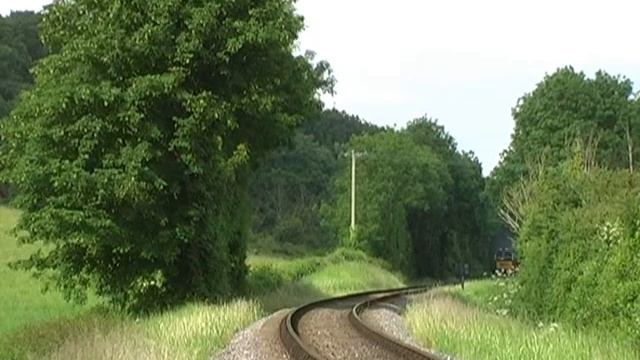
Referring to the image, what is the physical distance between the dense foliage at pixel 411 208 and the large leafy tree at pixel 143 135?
5384cm

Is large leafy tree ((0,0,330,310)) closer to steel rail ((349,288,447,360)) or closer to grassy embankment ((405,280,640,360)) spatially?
steel rail ((349,288,447,360))

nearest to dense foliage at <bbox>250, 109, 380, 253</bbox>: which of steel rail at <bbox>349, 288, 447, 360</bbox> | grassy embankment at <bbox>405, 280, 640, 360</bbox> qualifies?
steel rail at <bbox>349, 288, 447, 360</bbox>

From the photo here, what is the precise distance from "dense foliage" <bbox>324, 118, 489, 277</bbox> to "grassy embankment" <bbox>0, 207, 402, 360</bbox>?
45581 millimetres

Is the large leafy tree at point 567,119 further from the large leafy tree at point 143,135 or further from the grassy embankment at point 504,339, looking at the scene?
the grassy embankment at point 504,339

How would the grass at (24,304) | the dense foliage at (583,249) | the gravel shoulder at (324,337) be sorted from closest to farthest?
the gravel shoulder at (324,337) → the dense foliage at (583,249) → the grass at (24,304)

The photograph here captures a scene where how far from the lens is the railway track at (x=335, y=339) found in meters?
17.1

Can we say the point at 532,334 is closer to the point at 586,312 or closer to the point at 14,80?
the point at 586,312

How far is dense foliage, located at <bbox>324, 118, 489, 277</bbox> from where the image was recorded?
308 feet

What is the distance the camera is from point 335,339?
21.2 m

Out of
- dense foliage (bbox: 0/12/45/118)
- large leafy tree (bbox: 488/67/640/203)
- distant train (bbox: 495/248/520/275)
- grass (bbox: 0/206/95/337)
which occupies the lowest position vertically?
grass (bbox: 0/206/95/337)

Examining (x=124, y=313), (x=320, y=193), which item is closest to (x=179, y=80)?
(x=124, y=313)

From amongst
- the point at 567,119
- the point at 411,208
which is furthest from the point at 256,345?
the point at 411,208

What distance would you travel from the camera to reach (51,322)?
Result: 24.7 meters

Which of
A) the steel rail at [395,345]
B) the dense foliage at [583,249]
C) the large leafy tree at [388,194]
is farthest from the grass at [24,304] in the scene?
the large leafy tree at [388,194]
